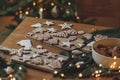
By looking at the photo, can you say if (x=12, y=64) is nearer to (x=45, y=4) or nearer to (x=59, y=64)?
(x=59, y=64)

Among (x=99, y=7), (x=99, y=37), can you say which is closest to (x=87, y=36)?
(x=99, y=37)

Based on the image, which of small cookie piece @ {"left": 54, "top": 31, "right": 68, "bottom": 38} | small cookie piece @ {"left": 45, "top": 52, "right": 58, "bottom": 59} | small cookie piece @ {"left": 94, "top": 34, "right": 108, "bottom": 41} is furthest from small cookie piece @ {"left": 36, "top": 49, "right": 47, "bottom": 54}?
small cookie piece @ {"left": 94, "top": 34, "right": 108, "bottom": 41}

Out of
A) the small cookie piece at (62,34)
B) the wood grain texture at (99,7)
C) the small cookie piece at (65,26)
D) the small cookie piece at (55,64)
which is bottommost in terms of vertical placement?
the wood grain texture at (99,7)

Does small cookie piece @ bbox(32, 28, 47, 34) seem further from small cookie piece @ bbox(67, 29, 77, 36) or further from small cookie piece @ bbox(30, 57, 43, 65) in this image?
small cookie piece @ bbox(30, 57, 43, 65)

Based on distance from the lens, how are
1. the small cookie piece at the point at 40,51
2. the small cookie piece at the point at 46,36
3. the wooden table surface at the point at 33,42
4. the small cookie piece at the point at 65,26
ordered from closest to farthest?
the wooden table surface at the point at 33,42
the small cookie piece at the point at 40,51
the small cookie piece at the point at 46,36
the small cookie piece at the point at 65,26

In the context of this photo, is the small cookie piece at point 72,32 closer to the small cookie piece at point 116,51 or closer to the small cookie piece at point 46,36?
the small cookie piece at point 46,36

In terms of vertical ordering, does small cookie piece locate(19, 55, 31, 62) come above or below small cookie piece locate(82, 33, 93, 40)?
below

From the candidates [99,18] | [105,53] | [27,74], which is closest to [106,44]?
[105,53]

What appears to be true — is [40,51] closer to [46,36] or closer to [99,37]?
[46,36]

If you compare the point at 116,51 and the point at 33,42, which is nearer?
the point at 116,51

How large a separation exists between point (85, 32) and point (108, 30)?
0.12 metres

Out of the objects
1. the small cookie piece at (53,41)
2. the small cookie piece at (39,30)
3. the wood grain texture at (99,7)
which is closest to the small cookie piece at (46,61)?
the small cookie piece at (53,41)

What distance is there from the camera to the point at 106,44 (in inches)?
45.8

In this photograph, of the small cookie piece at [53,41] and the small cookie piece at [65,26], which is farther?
the small cookie piece at [65,26]
